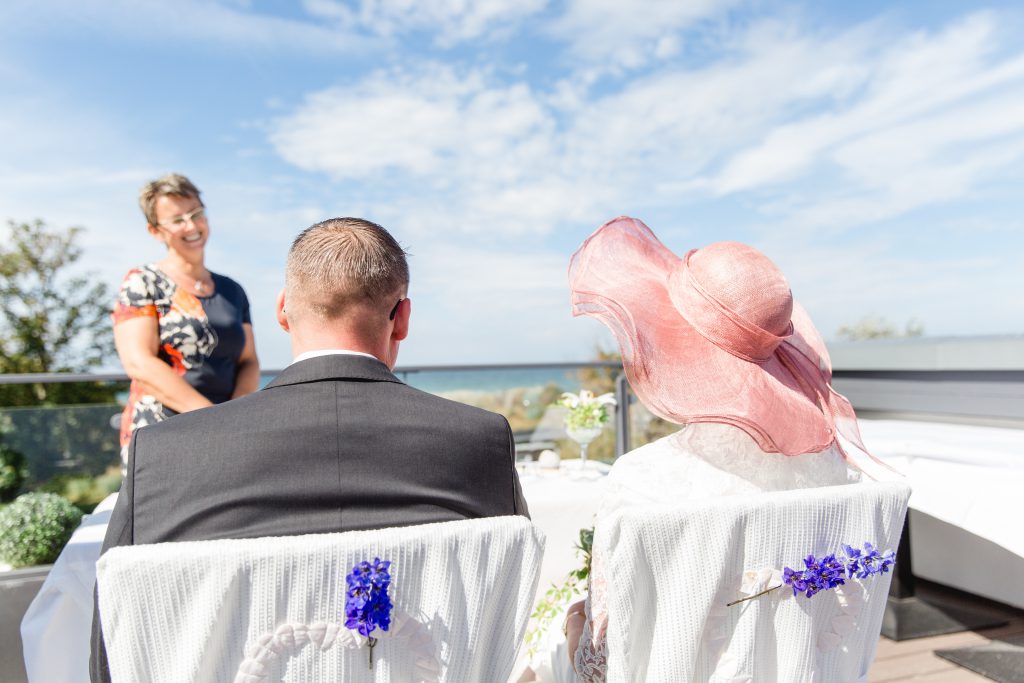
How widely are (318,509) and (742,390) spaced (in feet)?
2.52

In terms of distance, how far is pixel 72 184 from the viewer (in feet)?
68.1

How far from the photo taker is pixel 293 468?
0.94 metres

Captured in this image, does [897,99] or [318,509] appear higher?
[897,99]

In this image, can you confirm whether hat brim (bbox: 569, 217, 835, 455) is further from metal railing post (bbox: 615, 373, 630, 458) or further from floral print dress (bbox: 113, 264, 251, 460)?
metal railing post (bbox: 615, 373, 630, 458)

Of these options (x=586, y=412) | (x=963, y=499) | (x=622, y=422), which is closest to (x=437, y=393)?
(x=586, y=412)

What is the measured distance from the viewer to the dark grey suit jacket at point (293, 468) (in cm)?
93

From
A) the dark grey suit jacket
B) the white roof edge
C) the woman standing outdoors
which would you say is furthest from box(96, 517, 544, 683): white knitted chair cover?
the white roof edge

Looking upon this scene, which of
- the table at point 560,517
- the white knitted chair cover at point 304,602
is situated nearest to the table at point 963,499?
the table at point 560,517

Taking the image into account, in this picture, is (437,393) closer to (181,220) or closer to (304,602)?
(181,220)

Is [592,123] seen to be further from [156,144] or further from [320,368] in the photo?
[320,368]

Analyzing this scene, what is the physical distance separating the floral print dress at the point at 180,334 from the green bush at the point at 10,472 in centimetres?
201

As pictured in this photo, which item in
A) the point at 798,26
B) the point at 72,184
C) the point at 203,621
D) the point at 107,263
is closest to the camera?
the point at 203,621

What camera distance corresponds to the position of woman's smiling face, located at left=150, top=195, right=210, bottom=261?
2254 mm

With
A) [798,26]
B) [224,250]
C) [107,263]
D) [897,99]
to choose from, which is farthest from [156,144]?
[897,99]
